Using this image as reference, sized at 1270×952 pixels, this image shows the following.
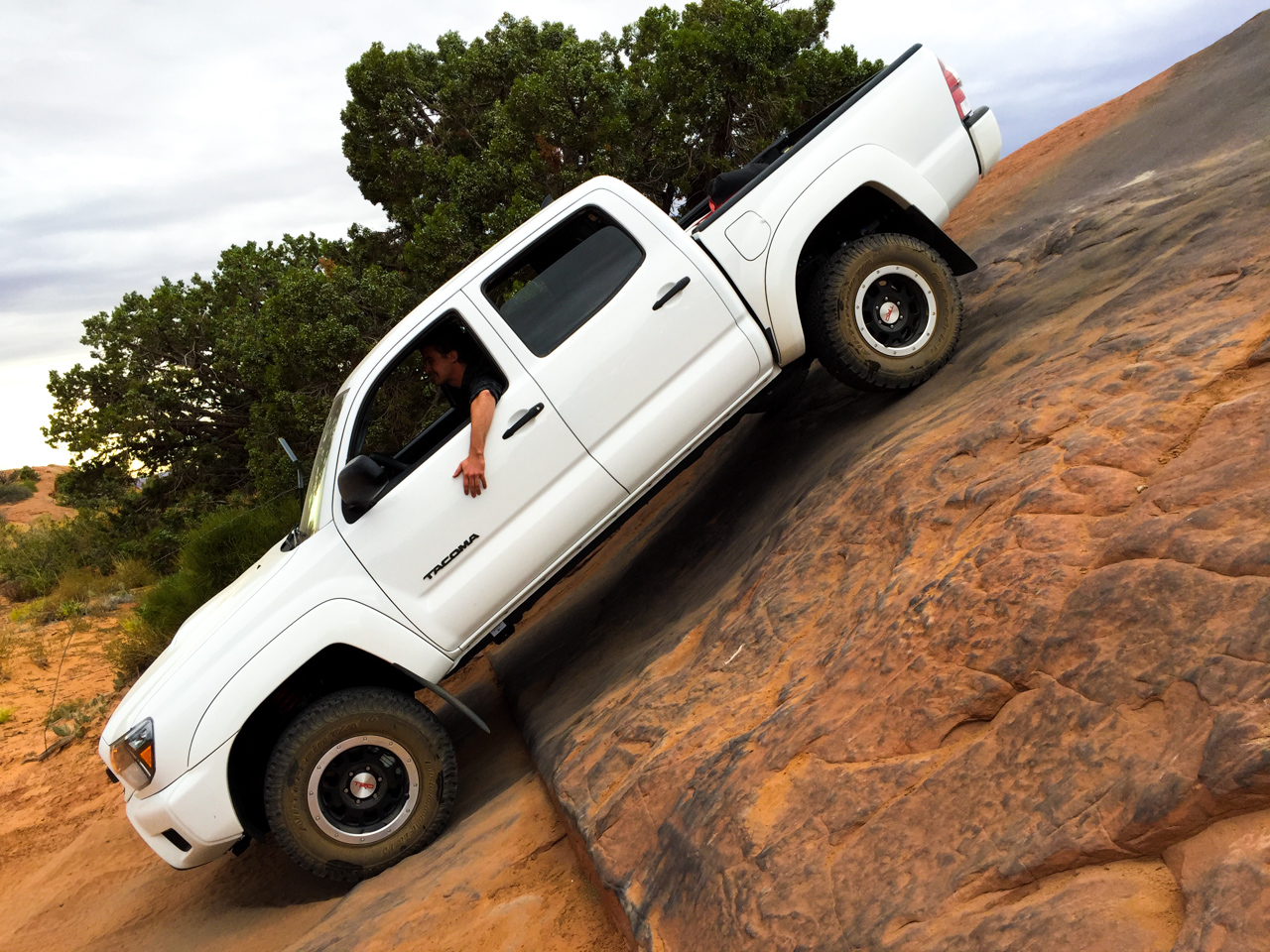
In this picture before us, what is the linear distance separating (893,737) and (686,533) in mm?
3428

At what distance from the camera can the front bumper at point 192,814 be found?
13.1 ft

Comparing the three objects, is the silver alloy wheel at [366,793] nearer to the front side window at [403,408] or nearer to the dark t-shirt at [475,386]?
the dark t-shirt at [475,386]

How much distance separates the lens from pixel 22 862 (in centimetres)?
661

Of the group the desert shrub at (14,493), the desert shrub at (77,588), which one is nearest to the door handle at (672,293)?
the desert shrub at (77,588)

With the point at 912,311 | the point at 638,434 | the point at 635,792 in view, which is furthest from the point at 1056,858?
the point at 912,311

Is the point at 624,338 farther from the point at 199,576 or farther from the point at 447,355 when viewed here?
the point at 199,576

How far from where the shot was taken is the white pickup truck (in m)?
4.13

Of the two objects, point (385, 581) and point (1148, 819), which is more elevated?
point (385, 581)

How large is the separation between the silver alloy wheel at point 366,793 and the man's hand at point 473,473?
1.21m

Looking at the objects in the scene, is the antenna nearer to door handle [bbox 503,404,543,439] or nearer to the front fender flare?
the front fender flare

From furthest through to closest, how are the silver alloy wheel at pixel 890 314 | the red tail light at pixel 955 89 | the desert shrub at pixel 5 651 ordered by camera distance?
1. the desert shrub at pixel 5 651
2. the red tail light at pixel 955 89
3. the silver alloy wheel at pixel 890 314

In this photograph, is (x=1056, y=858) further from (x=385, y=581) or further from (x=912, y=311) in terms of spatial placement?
(x=912, y=311)

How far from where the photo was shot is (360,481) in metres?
4.07

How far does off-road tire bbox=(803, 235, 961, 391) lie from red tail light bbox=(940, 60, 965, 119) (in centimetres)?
89
